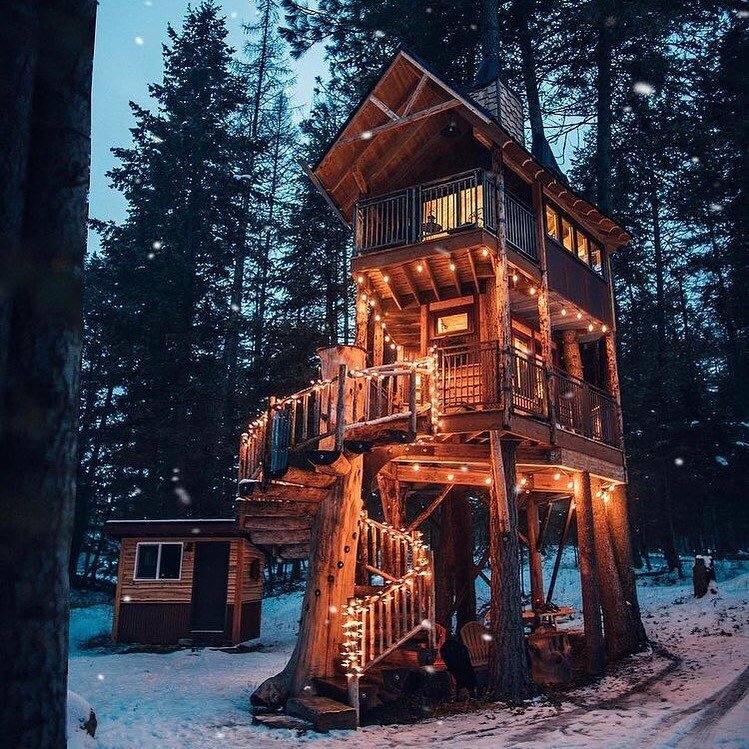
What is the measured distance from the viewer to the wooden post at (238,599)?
2083 cm

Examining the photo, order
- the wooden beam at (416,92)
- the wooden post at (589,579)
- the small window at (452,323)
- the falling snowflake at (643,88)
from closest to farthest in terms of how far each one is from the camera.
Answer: the wooden post at (589,579) < the wooden beam at (416,92) < the small window at (452,323) < the falling snowflake at (643,88)

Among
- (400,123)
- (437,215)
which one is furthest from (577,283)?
(400,123)

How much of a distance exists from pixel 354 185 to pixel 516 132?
536 cm

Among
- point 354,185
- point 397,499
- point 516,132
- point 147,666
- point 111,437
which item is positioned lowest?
point 147,666

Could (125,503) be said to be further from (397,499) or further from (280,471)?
(280,471)

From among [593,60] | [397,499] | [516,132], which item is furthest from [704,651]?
[593,60]

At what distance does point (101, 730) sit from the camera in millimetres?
9375

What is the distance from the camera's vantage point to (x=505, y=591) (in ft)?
41.0

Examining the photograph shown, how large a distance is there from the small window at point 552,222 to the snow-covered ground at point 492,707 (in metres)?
11.0

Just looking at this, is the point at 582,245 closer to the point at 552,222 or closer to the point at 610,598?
the point at 552,222

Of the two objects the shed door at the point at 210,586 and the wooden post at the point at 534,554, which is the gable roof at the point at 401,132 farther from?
the shed door at the point at 210,586

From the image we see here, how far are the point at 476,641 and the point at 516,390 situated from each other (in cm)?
577

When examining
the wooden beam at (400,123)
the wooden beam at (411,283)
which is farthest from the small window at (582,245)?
the wooden beam at (400,123)

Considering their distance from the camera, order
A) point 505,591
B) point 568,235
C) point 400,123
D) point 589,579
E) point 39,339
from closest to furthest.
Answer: point 39,339, point 505,591, point 400,123, point 589,579, point 568,235
